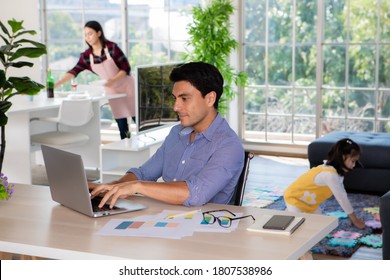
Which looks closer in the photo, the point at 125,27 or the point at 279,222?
the point at 279,222

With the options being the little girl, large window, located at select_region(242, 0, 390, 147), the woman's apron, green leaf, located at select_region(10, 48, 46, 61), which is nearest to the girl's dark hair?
the little girl

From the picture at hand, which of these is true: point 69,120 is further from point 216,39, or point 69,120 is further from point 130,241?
point 130,241

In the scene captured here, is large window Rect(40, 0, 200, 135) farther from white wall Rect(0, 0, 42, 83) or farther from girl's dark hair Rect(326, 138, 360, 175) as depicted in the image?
girl's dark hair Rect(326, 138, 360, 175)

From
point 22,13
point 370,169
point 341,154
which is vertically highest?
point 22,13

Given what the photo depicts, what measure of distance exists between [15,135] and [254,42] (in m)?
3.17

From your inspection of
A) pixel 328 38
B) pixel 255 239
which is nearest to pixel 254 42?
pixel 328 38

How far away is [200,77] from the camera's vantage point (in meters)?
3.53

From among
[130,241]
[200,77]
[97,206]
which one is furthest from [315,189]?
[130,241]

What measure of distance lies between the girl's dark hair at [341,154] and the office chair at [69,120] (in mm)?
2657

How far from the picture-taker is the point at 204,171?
3.39m

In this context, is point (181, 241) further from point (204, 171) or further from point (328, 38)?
point (328, 38)

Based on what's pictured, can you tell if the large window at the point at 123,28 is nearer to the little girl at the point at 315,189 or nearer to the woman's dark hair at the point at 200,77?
the little girl at the point at 315,189

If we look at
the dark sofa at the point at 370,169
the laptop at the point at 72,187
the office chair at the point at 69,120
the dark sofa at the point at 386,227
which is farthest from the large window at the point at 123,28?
the laptop at the point at 72,187

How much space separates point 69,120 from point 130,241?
174 inches
